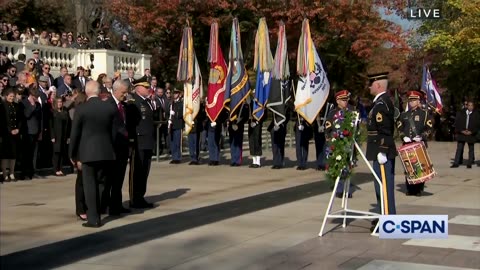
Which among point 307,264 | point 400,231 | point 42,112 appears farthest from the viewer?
point 42,112

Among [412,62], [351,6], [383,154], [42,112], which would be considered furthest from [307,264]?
[412,62]

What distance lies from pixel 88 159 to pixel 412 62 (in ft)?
115

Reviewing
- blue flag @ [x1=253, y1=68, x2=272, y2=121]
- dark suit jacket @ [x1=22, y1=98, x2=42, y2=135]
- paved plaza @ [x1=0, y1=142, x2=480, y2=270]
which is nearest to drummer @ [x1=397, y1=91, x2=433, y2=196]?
paved plaza @ [x1=0, y1=142, x2=480, y2=270]

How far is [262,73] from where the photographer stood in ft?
64.0

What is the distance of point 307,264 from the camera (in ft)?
27.3

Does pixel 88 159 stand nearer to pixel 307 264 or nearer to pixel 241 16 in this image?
pixel 307 264

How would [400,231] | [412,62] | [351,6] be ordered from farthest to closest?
[412,62], [351,6], [400,231]

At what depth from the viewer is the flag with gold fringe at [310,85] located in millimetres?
18469

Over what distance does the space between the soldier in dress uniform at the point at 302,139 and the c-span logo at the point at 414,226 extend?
911 centimetres

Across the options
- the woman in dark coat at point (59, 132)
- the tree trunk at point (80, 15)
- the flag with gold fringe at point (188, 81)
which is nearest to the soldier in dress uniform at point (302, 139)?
the flag with gold fringe at point (188, 81)

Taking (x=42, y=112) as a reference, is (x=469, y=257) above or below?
below

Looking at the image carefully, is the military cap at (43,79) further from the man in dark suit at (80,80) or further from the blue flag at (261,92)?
the blue flag at (261,92)

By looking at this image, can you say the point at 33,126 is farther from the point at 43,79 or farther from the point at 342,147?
the point at 342,147

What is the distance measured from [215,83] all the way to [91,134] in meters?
9.22
